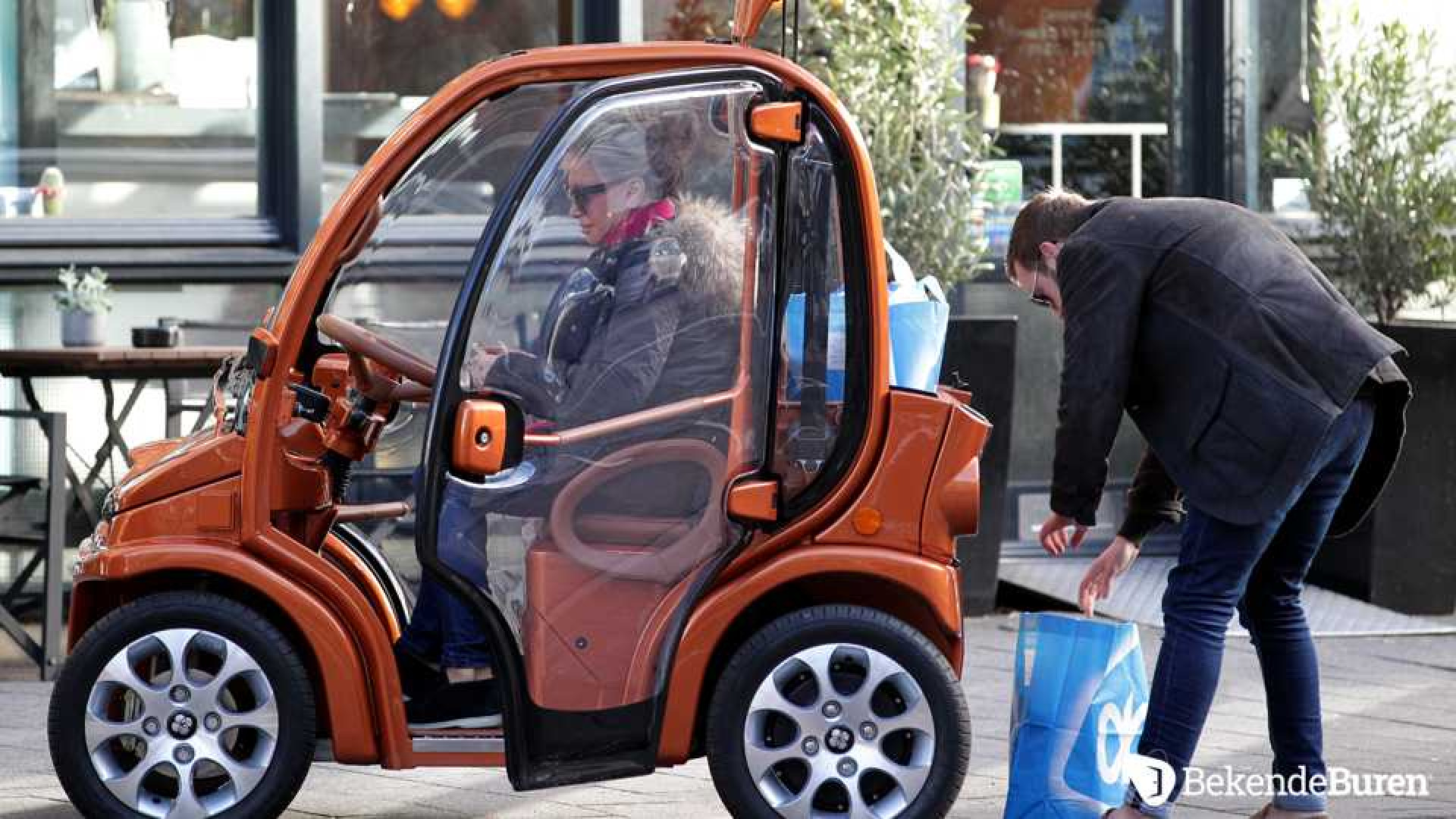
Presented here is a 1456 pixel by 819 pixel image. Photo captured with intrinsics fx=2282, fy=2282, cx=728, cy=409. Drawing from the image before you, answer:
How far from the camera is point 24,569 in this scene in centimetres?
766

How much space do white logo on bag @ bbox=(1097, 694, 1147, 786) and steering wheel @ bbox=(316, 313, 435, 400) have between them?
1604 millimetres

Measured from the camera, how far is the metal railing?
31.2 ft

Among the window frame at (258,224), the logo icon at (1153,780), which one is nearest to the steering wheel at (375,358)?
the logo icon at (1153,780)

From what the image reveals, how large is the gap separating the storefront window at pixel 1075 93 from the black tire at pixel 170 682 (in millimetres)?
5153

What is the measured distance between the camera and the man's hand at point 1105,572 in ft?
16.4

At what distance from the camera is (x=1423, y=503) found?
8.19m

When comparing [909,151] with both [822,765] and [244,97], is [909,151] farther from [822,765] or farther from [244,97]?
[822,765]

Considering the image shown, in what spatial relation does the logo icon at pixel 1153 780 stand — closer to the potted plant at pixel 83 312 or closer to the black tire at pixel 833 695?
the black tire at pixel 833 695

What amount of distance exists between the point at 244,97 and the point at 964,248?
9.25ft

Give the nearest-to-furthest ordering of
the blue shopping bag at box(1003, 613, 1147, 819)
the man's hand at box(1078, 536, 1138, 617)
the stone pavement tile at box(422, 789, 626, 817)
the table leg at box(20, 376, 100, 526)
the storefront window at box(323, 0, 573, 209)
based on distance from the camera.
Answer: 1. the blue shopping bag at box(1003, 613, 1147, 819)
2. the man's hand at box(1078, 536, 1138, 617)
3. the stone pavement tile at box(422, 789, 626, 817)
4. the table leg at box(20, 376, 100, 526)
5. the storefront window at box(323, 0, 573, 209)

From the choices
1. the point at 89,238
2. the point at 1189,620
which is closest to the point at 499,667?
the point at 1189,620

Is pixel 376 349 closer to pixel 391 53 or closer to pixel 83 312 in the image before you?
pixel 83 312

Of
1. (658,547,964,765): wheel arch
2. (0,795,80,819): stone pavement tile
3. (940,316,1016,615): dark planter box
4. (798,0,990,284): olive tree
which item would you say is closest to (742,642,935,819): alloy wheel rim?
(658,547,964,765): wheel arch

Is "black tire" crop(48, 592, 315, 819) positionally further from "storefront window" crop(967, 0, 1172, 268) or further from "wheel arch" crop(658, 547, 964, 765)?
"storefront window" crop(967, 0, 1172, 268)
